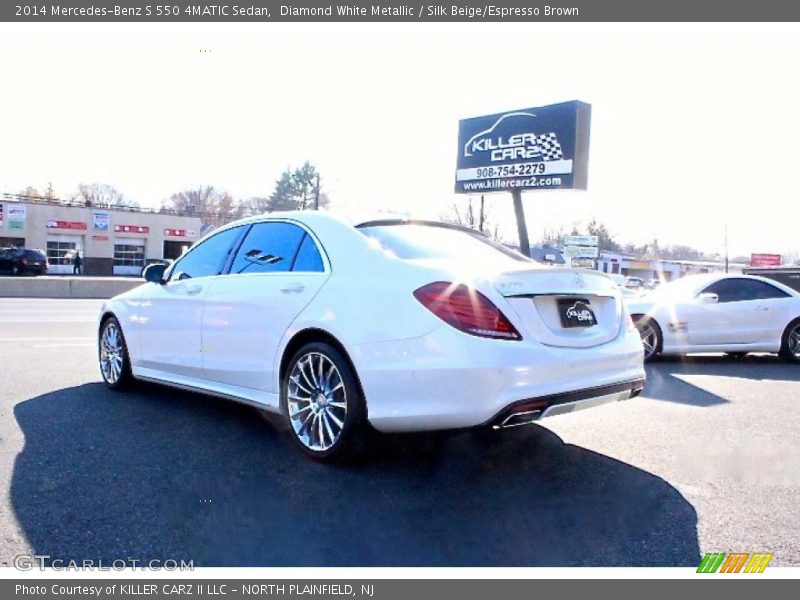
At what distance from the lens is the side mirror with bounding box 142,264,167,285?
597 centimetres

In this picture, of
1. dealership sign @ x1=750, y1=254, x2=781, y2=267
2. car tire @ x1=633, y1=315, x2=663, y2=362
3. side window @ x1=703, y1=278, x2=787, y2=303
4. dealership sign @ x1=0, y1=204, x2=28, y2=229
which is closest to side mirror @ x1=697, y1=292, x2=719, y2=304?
side window @ x1=703, y1=278, x2=787, y2=303

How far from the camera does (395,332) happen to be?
3.73 meters

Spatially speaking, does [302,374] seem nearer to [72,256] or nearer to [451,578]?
[451,578]

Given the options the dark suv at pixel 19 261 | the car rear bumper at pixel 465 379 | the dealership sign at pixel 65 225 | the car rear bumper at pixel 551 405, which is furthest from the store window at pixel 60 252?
the car rear bumper at pixel 551 405

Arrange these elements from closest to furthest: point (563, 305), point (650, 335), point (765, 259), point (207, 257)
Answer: point (563, 305), point (207, 257), point (650, 335), point (765, 259)

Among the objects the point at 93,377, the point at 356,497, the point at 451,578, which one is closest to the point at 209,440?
the point at 356,497

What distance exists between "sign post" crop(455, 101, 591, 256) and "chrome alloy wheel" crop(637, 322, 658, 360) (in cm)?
1079

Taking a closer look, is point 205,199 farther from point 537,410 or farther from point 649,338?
point 537,410

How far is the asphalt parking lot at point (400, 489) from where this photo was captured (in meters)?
3.00

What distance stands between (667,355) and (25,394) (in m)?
8.33

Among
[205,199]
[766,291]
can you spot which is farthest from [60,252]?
[205,199]

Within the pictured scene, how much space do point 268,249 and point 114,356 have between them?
7.85 ft

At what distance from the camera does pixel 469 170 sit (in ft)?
72.0

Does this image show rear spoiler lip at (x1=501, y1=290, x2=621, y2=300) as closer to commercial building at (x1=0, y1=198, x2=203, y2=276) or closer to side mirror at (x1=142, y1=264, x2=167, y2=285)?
side mirror at (x1=142, y1=264, x2=167, y2=285)
